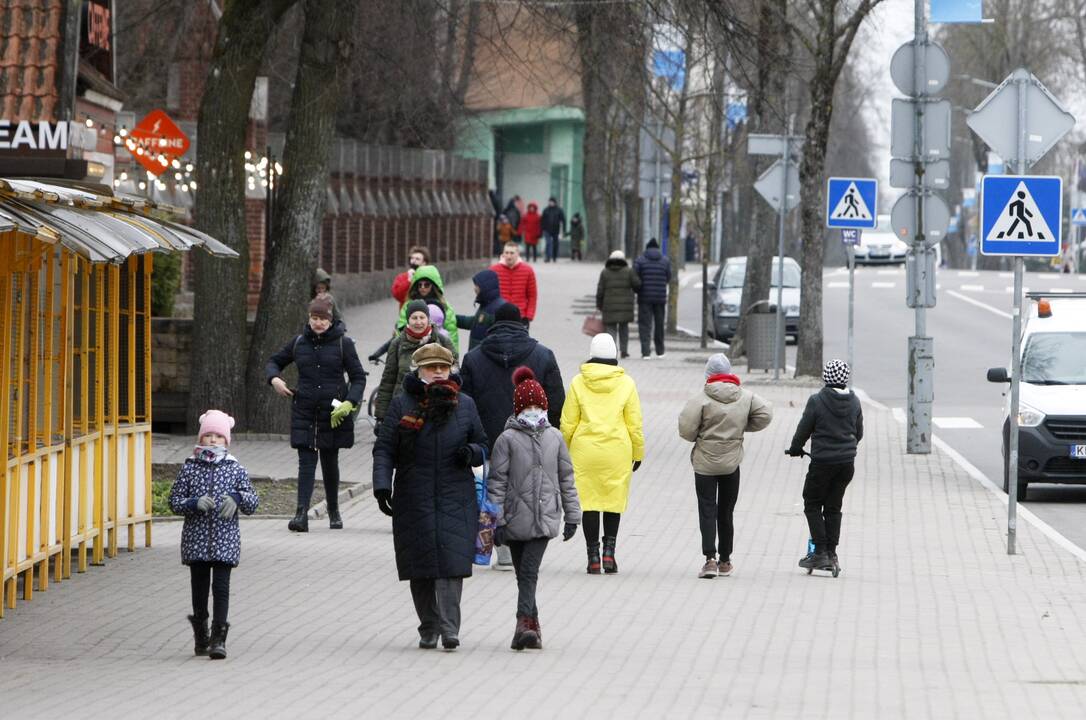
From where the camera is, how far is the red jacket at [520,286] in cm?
2302

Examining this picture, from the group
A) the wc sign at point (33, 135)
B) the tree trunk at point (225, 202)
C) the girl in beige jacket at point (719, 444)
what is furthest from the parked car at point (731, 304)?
the girl in beige jacket at point (719, 444)

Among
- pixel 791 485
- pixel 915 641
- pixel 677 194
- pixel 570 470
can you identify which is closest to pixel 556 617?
pixel 570 470

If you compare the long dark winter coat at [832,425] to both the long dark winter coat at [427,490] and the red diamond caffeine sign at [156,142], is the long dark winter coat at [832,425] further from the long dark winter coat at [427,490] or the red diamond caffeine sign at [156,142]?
the red diamond caffeine sign at [156,142]

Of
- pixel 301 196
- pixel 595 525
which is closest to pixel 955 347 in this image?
pixel 301 196

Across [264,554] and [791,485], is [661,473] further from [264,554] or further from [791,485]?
[264,554]

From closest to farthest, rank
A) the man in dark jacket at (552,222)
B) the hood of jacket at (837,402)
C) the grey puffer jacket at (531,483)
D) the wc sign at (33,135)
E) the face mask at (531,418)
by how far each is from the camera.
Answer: the grey puffer jacket at (531,483)
the face mask at (531,418)
the hood of jacket at (837,402)
the wc sign at (33,135)
the man in dark jacket at (552,222)

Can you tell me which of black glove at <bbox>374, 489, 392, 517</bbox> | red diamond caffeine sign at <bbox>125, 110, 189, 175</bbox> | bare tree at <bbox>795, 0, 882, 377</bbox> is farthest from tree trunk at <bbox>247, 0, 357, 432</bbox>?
black glove at <bbox>374, 489, 392, 517</bbox>

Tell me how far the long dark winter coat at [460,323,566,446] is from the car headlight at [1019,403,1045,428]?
6578 mm

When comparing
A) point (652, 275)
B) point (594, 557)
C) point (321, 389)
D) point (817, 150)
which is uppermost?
point (817, 150)

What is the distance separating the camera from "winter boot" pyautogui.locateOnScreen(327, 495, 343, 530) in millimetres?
Answer: 14992

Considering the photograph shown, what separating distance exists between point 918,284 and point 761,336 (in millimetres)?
9278

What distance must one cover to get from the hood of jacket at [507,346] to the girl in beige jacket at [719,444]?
111cm

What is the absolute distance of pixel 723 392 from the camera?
43.1ft

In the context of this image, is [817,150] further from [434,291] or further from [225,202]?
[434,291]
